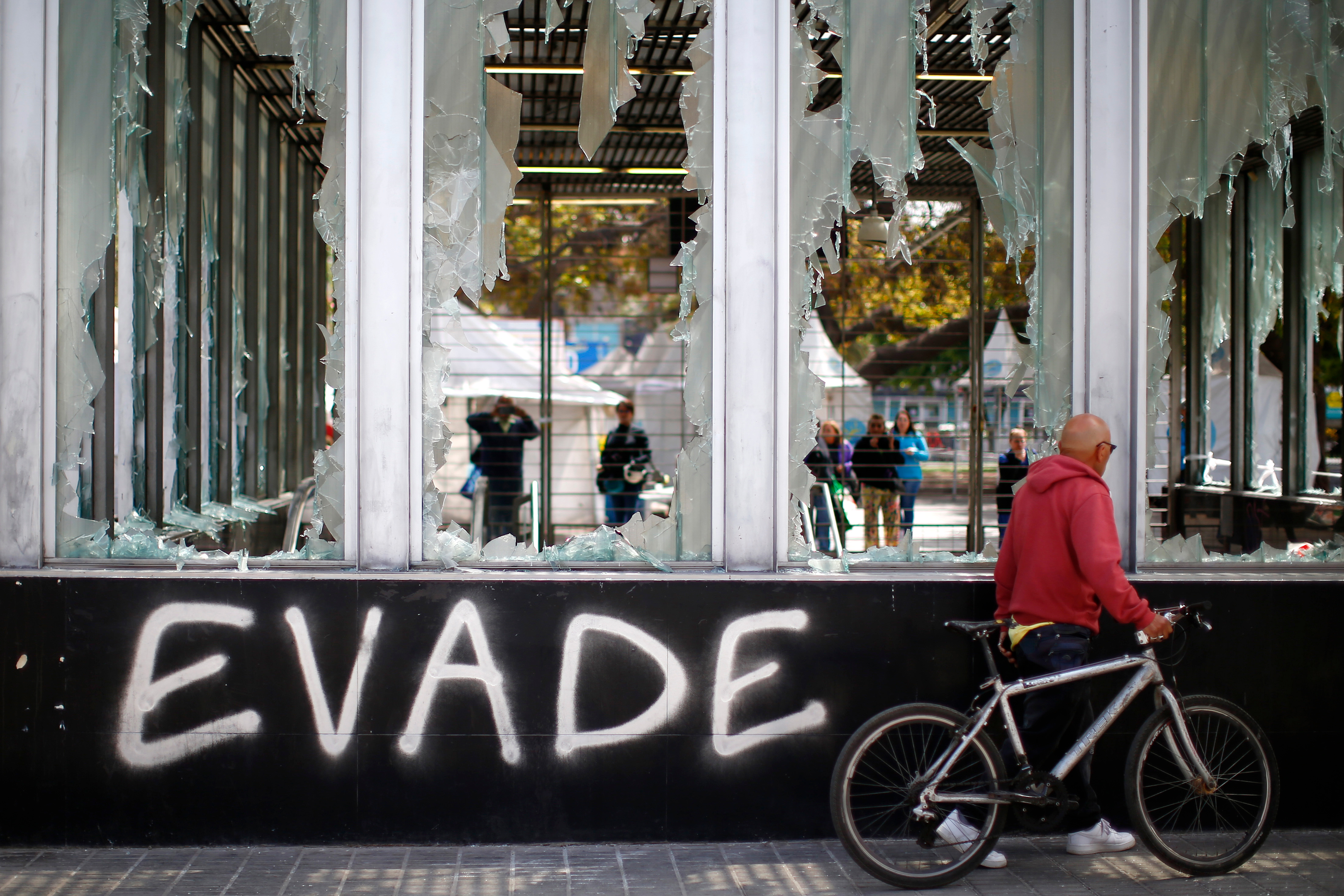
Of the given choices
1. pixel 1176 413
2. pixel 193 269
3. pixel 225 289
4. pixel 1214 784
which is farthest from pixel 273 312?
pixel 1176 413

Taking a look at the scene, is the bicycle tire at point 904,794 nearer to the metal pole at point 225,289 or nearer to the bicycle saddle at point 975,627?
the bicycle saddle at point 975,627

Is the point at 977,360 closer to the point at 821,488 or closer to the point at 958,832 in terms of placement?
the point at 821,488

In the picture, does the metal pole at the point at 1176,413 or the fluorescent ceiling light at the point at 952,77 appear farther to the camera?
the metal pole at the point at 1176,413

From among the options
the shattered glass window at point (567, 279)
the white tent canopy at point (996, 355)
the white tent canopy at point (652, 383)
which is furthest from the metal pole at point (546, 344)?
the white tent canopy at point (996, 355)

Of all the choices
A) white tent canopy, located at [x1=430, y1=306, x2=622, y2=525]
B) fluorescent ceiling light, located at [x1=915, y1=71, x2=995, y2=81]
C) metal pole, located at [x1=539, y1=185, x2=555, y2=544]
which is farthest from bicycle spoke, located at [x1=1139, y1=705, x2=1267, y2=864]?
white tent canopy, located at [x1=430, y1=306, x2=622, y2=525]

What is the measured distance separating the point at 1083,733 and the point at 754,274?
212cm

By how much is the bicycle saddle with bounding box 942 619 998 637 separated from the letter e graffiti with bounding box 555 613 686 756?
1.06 metres

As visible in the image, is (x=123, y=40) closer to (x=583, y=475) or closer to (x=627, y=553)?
(x=627, y=553)

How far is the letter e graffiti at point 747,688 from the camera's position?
4.45m

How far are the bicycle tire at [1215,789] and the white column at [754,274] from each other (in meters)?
1.54

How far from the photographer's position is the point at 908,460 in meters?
11.1

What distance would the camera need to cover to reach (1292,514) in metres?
9.79

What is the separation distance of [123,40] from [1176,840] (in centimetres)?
523

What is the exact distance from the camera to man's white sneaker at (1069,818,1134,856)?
14.2ft
